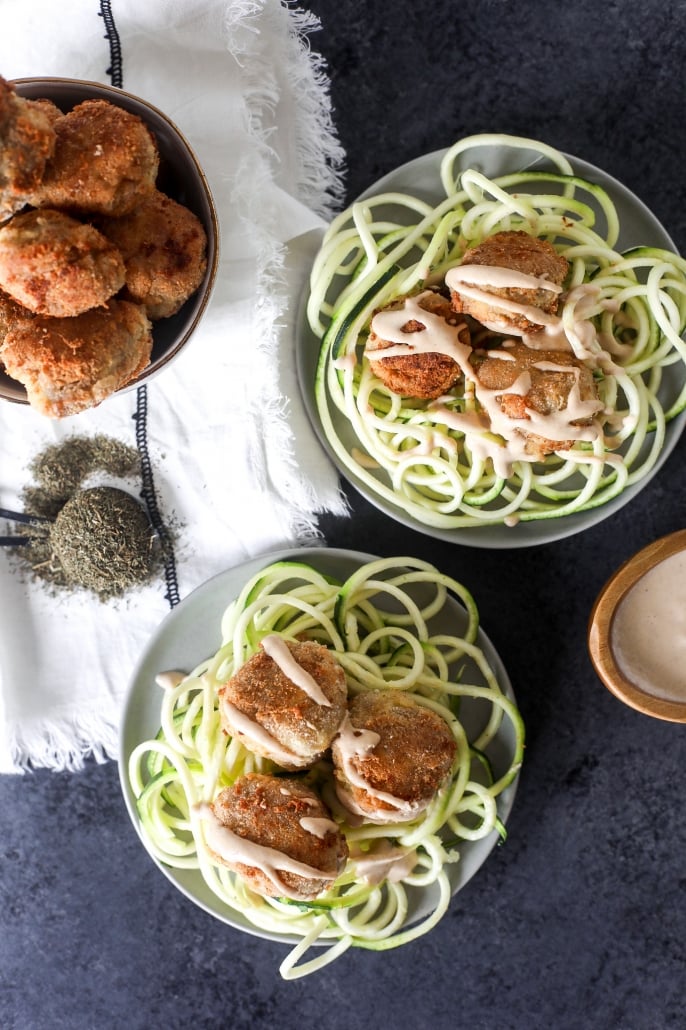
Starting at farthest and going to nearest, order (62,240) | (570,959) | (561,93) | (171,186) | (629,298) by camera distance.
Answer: (570,959)
(561,93)
(629,298)
(171,186)
(62,240)

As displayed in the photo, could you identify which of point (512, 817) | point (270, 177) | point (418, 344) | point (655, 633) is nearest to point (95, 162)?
point (270, 177)

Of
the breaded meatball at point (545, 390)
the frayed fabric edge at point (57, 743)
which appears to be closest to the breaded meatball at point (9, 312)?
the breaded meatball at point (545, 390)

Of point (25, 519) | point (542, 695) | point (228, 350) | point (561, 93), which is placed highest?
point (561, 93)

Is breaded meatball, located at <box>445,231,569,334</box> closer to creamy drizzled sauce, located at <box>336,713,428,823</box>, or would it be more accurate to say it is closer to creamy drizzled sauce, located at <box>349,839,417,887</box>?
creamy drizzled sauce, located at <box>336,713,428,823</box>

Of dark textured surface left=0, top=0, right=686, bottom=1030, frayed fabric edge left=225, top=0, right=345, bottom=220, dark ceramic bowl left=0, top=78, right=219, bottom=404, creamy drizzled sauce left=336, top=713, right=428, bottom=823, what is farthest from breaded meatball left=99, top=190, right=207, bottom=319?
creamy drizzled sauce left=336, top=713, right=428, bottom=823

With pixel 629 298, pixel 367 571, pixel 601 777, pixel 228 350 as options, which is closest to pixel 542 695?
pixel 601 777

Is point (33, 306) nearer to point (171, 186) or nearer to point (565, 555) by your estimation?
point (171, 186)
